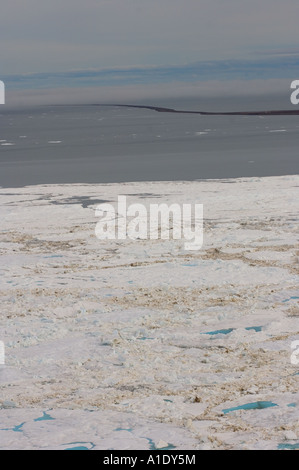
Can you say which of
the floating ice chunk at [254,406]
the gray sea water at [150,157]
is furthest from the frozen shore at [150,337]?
the gray sea water at [150,157]

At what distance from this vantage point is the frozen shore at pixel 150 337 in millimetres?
4305

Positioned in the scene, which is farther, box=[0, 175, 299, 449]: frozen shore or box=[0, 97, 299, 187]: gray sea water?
box=[0, 97, 299, 187]: gray sea water

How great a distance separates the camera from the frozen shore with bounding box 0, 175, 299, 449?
14.1 ft

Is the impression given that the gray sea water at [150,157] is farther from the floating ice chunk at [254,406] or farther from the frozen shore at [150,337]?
the floating ice chunk at [254,406]

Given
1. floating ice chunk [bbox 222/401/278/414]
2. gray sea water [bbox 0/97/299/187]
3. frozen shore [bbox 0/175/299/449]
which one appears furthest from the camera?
gray sea water [bbox 0/97/299/187]

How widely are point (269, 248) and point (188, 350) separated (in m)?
3.52

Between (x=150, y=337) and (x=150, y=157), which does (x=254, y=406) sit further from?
(x=150, y=157)

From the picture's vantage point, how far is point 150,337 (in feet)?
19.4

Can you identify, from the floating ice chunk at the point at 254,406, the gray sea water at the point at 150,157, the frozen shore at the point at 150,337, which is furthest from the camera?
the gray sea water at the point at 150,157

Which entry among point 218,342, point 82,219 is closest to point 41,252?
point 82,219

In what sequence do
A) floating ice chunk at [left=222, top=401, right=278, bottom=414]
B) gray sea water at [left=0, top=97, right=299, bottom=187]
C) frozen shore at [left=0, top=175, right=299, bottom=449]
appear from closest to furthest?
frozen shore at [left=0, top=175, right=299, bottom=449] → floating ice chunk at [left=222, top=401, right=278, bottom=414] → gray sea water at [left=0, top=97, right=299, bottom=187]

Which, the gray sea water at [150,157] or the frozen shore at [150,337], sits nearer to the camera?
the frozen shore at [150,337]

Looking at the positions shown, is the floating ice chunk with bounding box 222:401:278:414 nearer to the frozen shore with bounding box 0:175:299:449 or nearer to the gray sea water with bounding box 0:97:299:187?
the frozen shore with bounding box 0:175:299:449

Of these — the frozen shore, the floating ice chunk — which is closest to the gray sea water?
the frozen shore
